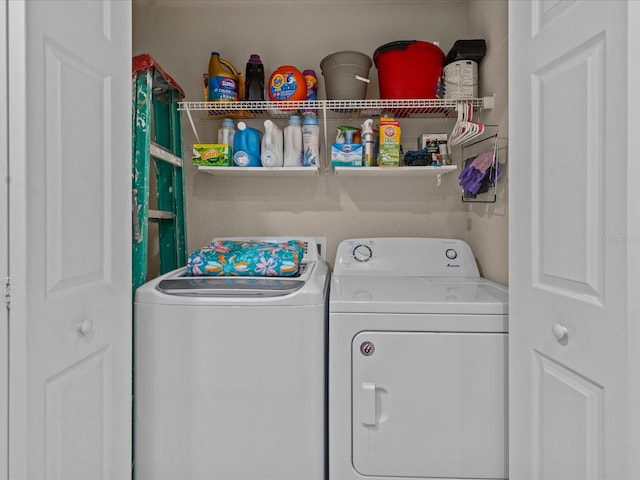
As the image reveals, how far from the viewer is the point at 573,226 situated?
3.36ft

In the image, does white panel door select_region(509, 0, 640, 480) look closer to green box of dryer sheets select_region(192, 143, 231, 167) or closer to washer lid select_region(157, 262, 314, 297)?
washer lid select_region(157, 262, 314, 297)

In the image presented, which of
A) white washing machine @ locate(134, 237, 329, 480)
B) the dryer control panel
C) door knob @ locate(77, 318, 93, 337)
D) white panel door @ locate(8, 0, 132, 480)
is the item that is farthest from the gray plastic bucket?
door knob @ locate(77, 318, 93, 337)

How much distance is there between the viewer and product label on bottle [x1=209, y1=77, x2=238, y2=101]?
1.97 m

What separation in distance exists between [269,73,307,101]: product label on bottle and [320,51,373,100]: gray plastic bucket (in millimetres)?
174

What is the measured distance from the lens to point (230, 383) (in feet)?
4.60

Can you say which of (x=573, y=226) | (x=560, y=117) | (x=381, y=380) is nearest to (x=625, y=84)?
(x=560, y=117)

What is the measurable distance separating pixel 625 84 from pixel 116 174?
1.33 m

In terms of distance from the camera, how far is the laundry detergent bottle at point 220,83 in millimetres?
1968

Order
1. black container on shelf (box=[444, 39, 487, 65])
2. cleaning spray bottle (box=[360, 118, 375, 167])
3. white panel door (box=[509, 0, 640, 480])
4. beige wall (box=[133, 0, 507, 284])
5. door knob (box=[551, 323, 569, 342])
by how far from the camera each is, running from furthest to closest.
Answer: beige wall (box=[133, 0, 507, 284])
cleaning spray bottle (box=[360, 118, 375, 167])
black container on shelf (box=[444, 39, 487, 65])
door knob (box=[551, 323, 569, 342])
white panel door (box=[509, 0, 640, 480])

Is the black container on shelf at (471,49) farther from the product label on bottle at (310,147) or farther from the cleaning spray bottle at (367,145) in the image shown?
the product label on bottle at (310,147)

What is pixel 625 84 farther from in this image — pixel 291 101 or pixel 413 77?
pixel 291 101

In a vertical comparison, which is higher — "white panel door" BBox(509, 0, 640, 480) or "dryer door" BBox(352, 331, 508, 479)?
"white panel door" BBox(509, 0, 640, 480)

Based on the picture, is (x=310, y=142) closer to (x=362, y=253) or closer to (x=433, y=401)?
(x=362, y=253)

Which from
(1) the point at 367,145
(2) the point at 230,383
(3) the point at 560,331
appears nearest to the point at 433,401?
(3) the point at 560,331
